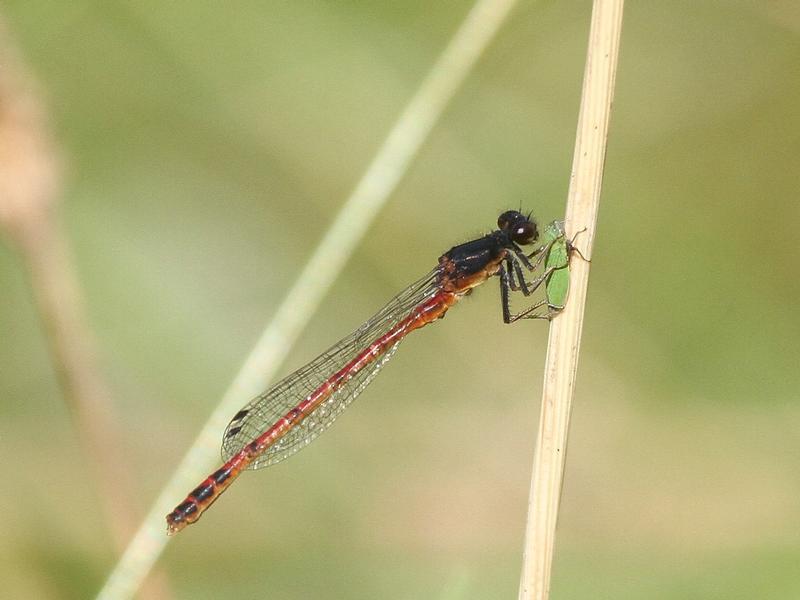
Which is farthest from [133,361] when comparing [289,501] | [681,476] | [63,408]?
[681,476]

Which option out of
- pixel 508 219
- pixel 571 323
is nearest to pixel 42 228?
pixel 571 323

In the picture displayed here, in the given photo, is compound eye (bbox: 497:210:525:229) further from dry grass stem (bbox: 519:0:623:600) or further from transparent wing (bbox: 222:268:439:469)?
dry grass stem (bbox: 519:0:623:600)

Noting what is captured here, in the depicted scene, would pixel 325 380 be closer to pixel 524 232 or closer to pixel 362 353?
pixel 362 353

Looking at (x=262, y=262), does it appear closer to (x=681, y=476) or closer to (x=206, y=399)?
(x=206, y=399)

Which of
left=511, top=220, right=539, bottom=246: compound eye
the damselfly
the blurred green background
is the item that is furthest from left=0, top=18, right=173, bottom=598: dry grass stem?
left=511, top=220, right=539, bottom=246: compound eye

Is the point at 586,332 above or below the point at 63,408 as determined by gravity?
above

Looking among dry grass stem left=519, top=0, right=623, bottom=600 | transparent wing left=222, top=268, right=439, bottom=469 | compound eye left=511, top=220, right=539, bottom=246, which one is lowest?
dry grass stem left=519, top=0, right=623, bottom=600
